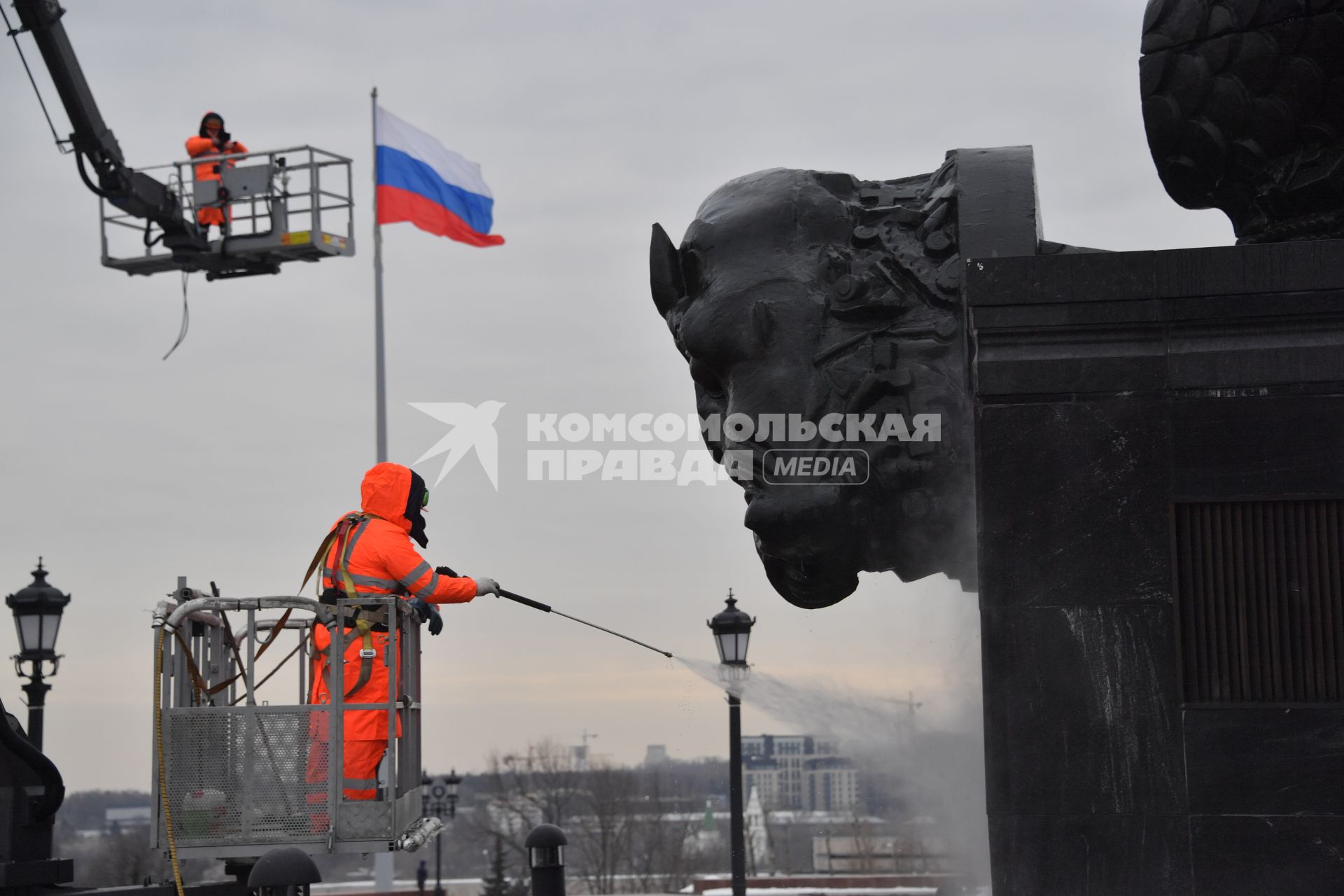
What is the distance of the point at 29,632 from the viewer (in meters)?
16.3

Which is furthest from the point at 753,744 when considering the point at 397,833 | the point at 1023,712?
the point at 1023,712

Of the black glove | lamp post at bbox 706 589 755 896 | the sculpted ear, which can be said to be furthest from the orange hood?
lamp post at bbox 706 589 755 896

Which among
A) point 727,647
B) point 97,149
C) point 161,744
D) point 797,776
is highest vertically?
point 97,149

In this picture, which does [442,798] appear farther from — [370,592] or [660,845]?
[660,845]

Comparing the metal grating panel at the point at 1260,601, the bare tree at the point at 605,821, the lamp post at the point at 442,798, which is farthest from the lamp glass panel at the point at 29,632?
the bare tree at the point at 605,821

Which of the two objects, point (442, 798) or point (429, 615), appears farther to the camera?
point (442, 798)

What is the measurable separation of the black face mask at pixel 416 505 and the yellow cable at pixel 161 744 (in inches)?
60.3

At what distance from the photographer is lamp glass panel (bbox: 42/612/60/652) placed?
16.4m

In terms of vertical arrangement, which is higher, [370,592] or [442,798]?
[370,592]


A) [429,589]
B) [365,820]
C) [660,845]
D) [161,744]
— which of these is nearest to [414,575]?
[429,589]

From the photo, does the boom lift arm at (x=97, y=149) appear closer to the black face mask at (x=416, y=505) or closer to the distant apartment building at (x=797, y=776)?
the distant apartment building at (x=797, y=776)

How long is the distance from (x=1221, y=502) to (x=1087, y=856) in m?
1.50

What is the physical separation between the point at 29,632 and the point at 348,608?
919 centimetres

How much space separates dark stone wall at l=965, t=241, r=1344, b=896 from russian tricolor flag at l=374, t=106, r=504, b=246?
79.3 ft
